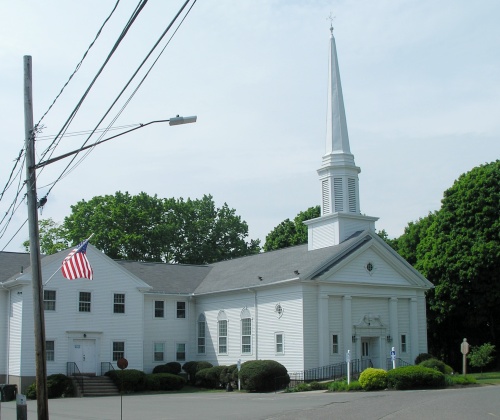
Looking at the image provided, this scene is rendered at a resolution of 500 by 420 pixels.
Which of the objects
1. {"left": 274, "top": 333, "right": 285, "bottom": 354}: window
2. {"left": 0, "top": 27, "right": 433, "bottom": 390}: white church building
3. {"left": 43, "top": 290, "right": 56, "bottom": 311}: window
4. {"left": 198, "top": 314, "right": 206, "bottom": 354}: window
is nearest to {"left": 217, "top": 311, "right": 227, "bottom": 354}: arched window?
{"left": 0, "top": 27, "right": 433, "bottom": 390}: white church building

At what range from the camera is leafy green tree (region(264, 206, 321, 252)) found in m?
66.0

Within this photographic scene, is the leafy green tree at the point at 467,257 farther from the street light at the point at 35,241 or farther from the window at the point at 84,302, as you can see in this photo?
the street light at the point at 35,241

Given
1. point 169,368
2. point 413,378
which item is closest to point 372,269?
point 413,378

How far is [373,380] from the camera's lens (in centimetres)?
3325

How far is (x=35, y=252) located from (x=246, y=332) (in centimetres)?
2679

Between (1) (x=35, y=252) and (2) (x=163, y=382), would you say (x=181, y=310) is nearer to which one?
(2) (x=163, y=382)

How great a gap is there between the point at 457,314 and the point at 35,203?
3752 centimetres

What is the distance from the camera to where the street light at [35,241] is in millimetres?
17203

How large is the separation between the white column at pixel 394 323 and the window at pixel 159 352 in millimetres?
14515

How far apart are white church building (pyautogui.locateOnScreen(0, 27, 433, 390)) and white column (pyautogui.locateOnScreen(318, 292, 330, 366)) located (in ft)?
0.18

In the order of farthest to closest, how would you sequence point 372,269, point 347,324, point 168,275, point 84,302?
point 168,275 < point 372,269 < point 84,302 < point 347,324

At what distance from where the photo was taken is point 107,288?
42938mm

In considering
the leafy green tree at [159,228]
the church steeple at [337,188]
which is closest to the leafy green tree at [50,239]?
the leafy green tree at [159,228]

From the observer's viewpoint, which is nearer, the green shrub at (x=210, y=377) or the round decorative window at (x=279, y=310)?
the round decorative window at (x=279, y=310)
